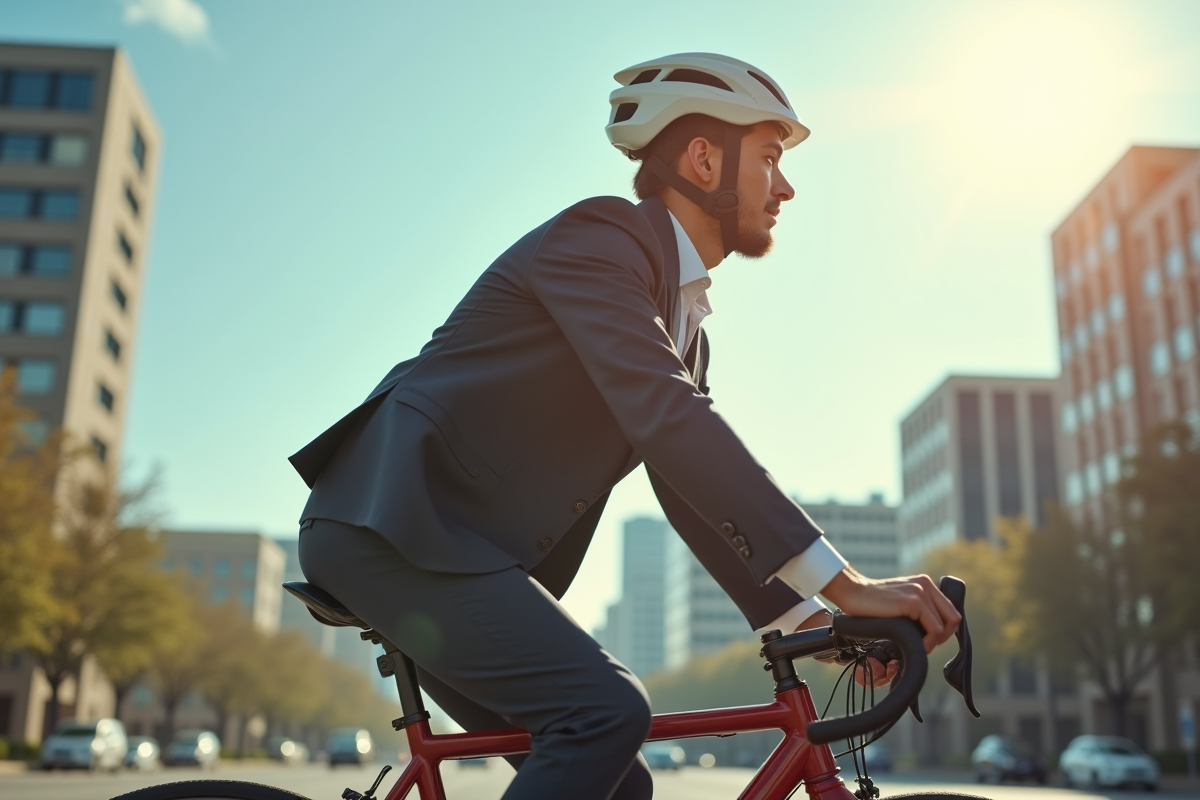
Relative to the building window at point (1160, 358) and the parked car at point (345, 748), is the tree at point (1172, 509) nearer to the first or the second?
the building window at point (1160, 358)

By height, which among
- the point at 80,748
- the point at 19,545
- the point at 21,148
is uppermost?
the point at 21,148

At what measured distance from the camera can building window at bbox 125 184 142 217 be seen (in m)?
→ 64.6

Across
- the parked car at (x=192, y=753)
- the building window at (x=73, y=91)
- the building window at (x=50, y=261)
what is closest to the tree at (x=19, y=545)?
the parked car at (x=192, y=753)

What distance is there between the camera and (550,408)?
2031mm

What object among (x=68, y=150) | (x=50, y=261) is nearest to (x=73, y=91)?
(x=68, y=150)

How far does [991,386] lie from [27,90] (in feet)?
228

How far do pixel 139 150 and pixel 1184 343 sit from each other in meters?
55.7

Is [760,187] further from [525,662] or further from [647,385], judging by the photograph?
[525,662]

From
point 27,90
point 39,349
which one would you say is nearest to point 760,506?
point 39,349

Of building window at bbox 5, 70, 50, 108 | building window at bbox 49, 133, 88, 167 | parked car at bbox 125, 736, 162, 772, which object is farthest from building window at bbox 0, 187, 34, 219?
parked car at bbox 125, 736, 162, 772

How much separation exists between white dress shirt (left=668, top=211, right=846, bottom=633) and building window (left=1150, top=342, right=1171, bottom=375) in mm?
57880

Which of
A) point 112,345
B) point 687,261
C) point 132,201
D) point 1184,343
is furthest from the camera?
point 132,201

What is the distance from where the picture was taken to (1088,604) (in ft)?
139

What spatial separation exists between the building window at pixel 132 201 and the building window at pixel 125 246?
207 cm
